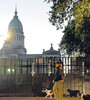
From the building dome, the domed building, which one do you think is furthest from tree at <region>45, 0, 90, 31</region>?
the building dome

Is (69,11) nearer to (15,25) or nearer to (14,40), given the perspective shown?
(14,40)

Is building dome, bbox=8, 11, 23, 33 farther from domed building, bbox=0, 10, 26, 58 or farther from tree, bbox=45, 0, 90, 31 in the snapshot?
tree, bbox=45, 0, 90, 31

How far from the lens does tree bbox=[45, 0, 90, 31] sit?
14874 mm

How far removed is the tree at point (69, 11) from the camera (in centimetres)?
1487

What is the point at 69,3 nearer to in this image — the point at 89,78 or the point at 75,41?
the point at 89,78

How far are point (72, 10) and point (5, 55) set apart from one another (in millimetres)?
126670

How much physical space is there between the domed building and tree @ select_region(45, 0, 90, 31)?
126507 millimetres

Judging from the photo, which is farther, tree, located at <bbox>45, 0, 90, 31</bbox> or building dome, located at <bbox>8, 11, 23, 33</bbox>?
building dome, located at <bbox>8, 11, 23, 33</bbox>

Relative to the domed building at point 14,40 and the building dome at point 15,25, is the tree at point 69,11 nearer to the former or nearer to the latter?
the domed building at point 14,40

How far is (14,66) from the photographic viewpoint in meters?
17.8

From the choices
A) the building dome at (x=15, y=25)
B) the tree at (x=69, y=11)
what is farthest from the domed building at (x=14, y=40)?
the tree at (x=69, y=11)

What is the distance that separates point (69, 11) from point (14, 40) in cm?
15250

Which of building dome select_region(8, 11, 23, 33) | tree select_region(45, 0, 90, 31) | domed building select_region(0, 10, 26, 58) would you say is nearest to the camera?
tree select_region(45, 0, 90, 31)

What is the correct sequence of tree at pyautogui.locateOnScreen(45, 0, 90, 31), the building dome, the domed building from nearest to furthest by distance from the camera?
tree at pyautogui.locateOnScreen(45, 0, 90, 31), the domed building, the building dome
